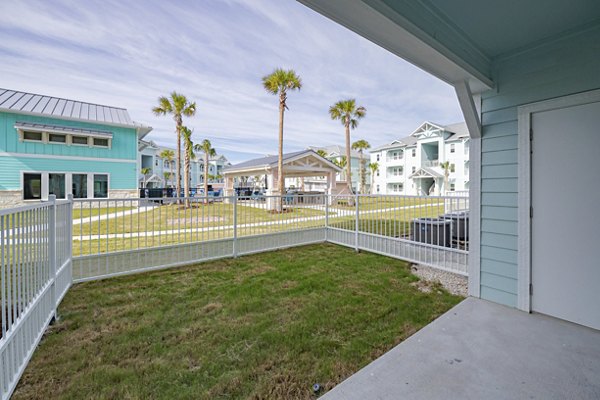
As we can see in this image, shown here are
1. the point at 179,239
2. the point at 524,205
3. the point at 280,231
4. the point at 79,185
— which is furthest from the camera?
the point at 79,185

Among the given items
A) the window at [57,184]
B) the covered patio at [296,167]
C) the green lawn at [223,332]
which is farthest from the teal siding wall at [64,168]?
the green lawn at [223,332]

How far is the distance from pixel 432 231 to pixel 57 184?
18117 mm

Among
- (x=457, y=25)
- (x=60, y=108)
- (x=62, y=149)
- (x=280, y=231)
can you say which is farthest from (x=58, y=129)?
(x=457, y=25)

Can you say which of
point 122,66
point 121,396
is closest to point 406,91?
point 122,66

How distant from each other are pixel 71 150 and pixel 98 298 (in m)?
15.2

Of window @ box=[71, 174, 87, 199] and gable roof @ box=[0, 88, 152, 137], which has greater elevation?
gable roof @ box=[0, 88, 152, 137]

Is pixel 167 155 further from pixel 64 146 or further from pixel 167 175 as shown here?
pixel 64 146

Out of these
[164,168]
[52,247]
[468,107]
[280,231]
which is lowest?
[280,231]

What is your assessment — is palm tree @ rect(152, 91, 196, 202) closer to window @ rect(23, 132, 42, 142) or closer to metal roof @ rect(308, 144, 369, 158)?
window @ rect(23, 132, 42, 142)

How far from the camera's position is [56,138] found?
13.9m

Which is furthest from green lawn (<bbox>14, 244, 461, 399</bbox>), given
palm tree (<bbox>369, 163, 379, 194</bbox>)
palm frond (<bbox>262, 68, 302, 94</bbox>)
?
palm tree (<bbox>369, 163, 379, 194</bbox>)

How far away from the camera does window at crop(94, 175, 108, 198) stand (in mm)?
14859

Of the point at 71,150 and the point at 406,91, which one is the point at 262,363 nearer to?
the point at 406,91

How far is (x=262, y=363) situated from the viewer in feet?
6.82
